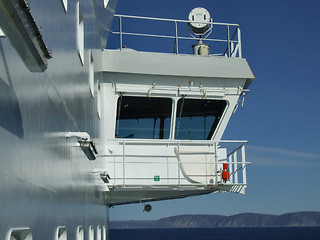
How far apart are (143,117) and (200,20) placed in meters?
4.00

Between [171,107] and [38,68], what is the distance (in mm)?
11792

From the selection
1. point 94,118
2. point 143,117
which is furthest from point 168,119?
point 94,118

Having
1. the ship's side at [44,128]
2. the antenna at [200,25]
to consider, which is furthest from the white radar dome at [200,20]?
the ship's side at [44,128]

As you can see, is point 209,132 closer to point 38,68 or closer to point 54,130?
point 54,130

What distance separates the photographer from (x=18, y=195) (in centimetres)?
276

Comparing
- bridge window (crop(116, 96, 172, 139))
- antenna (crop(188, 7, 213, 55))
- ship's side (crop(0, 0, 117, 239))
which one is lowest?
ship's side (crop(0, 0, 117, 239))

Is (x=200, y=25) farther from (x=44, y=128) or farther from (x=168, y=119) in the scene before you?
(x=44, y=128)

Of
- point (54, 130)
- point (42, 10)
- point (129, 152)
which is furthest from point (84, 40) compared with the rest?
point (129, 152)

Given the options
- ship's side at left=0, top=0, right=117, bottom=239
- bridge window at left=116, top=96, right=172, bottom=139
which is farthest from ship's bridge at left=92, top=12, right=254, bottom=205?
ship's side at left=0, top=0, right=117, bottom=239

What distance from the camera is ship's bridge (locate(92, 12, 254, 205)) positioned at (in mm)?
13219

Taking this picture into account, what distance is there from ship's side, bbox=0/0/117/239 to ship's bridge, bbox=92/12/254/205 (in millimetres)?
6410

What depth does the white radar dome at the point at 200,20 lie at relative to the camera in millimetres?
A: 15281

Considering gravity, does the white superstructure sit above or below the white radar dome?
below

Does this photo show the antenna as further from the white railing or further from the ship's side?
the ship's side
